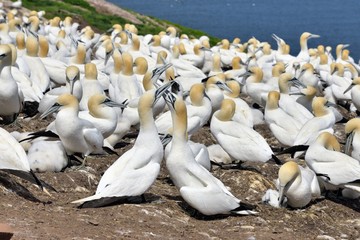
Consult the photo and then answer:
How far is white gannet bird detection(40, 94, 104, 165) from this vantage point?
8.78 metres

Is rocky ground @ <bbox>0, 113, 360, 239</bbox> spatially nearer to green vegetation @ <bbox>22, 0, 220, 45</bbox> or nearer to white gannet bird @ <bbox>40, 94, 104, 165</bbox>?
white gannet bird @ <bbox>40, 94, 104, 165</bbox>

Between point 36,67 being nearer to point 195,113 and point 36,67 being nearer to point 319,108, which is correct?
point 195,113

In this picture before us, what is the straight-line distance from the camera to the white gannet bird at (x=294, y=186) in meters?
8.09

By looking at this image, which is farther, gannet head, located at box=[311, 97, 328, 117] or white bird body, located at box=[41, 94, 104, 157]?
gannet head, located at box=[311, 97, 328, 117]

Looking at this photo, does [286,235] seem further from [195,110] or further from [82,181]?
[195,110]

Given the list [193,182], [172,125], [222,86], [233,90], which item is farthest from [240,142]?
[233,90]

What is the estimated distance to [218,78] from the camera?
12672 mm

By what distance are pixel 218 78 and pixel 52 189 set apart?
5.37 m

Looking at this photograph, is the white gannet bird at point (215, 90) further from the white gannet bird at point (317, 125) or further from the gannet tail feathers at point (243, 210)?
the gannet tail feathers at point (243, 210)

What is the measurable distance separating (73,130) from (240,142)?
1966 millimetres

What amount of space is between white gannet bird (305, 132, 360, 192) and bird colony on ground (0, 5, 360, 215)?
1 cm

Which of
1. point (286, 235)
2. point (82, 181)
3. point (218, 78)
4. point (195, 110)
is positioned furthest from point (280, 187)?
point (218, 78)

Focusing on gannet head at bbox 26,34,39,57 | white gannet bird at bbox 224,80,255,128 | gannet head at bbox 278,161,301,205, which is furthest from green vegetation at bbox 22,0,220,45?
gannet head at bbox 278,161,301,205

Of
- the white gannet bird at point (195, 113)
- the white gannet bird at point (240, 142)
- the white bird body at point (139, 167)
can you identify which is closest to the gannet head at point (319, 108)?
the white gannet bird at point (195, 113)
